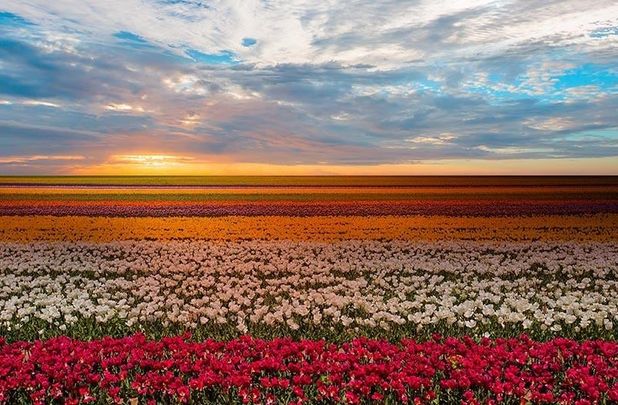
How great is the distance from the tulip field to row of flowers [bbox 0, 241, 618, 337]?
8 cm

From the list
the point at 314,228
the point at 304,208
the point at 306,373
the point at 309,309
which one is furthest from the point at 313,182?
the point at 306,373

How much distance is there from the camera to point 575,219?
35.1 metres

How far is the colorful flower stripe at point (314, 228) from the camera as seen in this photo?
27.4 metres

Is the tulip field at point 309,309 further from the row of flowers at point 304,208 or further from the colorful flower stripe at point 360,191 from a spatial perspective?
the colorful flower stripe at point 360,191

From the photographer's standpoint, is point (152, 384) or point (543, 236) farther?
point (543, 236)

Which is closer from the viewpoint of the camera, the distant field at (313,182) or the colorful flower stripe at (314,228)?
the colorful flower stripe at (314,228)

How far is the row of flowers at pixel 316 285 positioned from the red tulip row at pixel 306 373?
5.07ft

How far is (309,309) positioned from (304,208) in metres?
29.7

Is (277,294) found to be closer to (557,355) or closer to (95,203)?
(557,355)

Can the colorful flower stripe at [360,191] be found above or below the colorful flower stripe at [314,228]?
above

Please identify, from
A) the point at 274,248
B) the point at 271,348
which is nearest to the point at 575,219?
the point at 274,248

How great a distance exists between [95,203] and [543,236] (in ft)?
111

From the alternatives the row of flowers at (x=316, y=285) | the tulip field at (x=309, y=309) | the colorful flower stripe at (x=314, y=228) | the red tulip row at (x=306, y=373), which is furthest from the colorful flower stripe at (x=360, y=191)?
the red tulip row at (x=306, y=373)

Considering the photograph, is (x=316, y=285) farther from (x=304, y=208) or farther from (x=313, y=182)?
(x=313, y=182)
